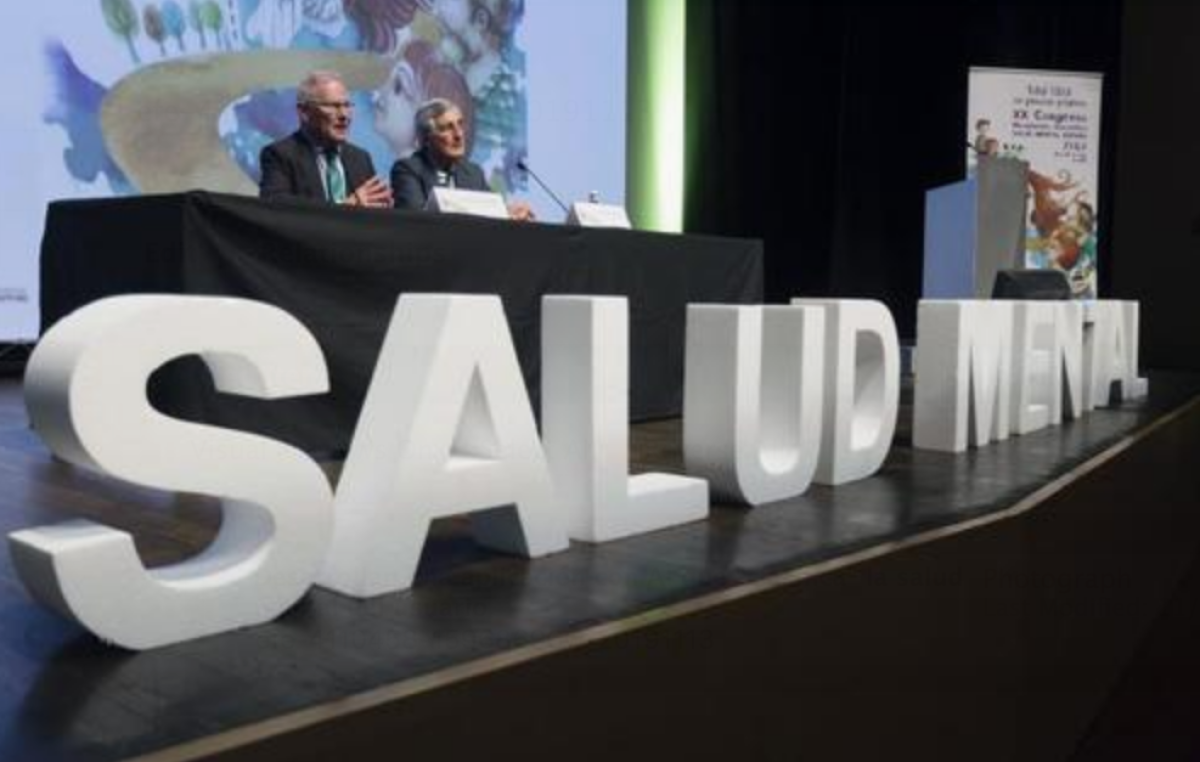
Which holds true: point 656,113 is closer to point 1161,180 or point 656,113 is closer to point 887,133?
point 887,133

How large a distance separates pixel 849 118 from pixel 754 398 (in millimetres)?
4558

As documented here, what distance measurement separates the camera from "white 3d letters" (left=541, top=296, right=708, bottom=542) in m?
1.27

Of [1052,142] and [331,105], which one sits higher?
[1052,142]

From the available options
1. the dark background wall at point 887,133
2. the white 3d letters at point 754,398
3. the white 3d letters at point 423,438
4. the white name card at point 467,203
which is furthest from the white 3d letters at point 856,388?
the dark background wall at point 887,133

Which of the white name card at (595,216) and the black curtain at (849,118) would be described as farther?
the black curtain at (849,118)

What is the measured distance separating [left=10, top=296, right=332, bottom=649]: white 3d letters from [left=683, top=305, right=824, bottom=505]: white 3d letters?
64cm

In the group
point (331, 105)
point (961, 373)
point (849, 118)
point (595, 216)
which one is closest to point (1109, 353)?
point (961, 373)

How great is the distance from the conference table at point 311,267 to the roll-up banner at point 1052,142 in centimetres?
318

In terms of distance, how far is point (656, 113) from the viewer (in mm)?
5590

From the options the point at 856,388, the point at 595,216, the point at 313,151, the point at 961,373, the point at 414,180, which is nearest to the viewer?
the point at 856,388

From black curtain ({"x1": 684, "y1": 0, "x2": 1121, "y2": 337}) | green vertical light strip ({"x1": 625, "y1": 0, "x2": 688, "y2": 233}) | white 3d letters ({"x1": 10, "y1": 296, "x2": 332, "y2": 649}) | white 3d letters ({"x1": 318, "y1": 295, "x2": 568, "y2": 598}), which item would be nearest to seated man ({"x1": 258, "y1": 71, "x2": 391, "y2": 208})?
white 3d letters ({"x1": 318, "y1": 295, "x2": 568, "y2": 598})

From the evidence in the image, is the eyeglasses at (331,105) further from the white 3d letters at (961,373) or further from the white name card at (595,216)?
the white 3d letters at (961,373)

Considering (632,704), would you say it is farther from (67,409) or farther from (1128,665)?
(1128,665)

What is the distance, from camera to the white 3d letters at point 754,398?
146cm
